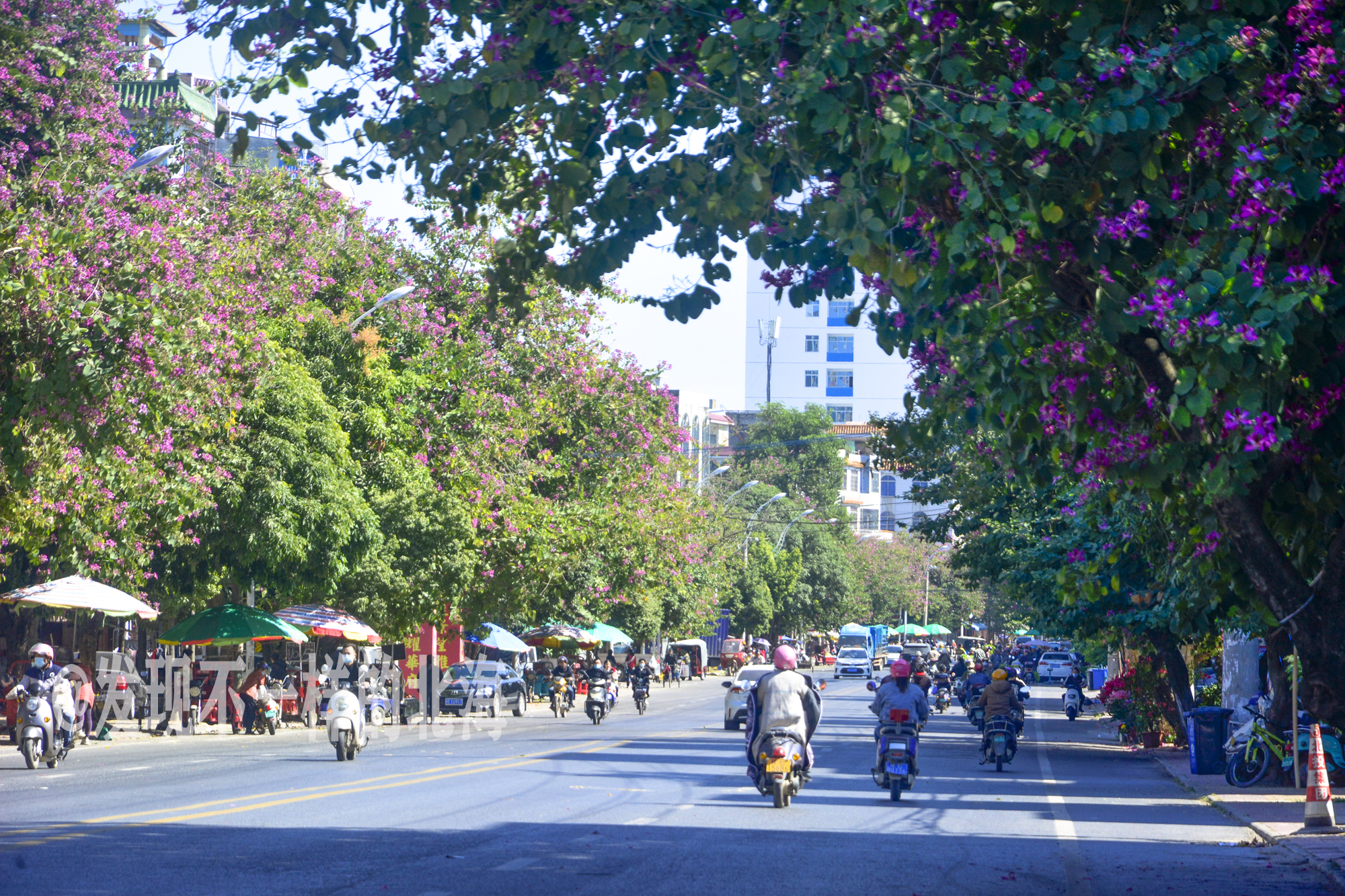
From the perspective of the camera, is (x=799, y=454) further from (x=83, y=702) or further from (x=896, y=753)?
(x=896, y=753)

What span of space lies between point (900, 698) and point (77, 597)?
15841 mm

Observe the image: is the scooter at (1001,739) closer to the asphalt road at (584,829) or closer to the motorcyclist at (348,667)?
the asphalt road at (584,829)

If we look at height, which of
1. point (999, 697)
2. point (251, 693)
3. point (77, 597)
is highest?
point (77, 597)

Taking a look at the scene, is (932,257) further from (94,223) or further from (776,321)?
(776,321)

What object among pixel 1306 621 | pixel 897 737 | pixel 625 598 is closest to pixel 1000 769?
pixel 897 737

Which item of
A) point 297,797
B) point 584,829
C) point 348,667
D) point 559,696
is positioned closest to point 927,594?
point 559,696

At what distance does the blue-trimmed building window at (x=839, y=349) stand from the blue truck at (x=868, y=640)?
2430 centimetres

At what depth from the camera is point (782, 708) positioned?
1534 cm

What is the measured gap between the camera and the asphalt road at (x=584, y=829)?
1041 cm

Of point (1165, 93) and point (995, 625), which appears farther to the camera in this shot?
point (995, 625)

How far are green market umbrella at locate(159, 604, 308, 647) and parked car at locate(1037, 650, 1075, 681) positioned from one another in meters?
54.5

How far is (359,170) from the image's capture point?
9.31 metres

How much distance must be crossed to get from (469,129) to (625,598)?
39.8 meters

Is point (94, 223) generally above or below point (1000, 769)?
above
